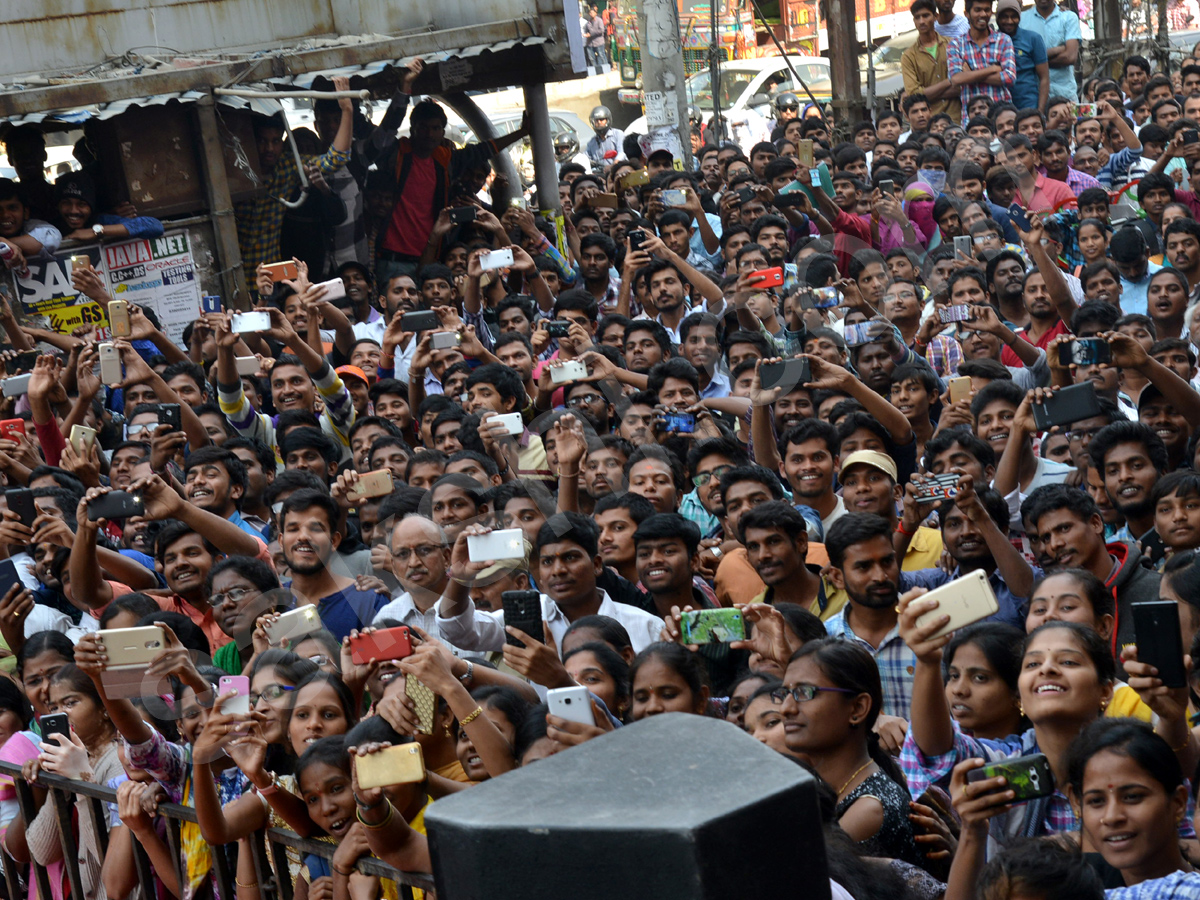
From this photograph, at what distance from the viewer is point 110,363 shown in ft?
22.1

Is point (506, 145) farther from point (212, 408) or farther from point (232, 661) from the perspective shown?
point (232, 661)

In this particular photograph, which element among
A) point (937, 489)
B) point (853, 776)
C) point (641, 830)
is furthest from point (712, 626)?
point (641, 830)

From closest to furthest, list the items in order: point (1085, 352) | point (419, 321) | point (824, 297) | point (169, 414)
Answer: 1. point (1085, 352)
2. point (169, 414)
3. point (824, 297)
4. point (419, 321)

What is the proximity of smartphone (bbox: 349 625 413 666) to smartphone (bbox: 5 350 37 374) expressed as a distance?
470 cm

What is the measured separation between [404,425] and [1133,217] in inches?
174

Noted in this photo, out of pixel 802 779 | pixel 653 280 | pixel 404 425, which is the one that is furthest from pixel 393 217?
pixel 802 779

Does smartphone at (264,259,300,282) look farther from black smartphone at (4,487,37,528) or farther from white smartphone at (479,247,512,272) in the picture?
black smartphone at (4,487,37,528)

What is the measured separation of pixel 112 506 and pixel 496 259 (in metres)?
3.36

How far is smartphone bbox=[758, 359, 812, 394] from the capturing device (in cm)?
591

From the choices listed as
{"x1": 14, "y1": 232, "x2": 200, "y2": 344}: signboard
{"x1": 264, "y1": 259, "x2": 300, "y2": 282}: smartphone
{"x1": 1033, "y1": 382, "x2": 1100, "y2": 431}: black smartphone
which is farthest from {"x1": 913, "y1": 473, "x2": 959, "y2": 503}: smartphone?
{"x1": 14, "y1": 232, "x2": 200, "y2": 344}: signboard

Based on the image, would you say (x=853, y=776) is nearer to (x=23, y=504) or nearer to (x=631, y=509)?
(x=631, y=509)

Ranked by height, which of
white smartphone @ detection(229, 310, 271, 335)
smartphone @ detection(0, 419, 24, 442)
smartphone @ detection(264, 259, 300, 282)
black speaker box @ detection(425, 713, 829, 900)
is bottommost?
smartphone @ detection(0, 419, 24, 442)

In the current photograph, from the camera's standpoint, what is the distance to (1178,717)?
292 centimetres

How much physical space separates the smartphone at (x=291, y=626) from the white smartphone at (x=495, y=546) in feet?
1.66
